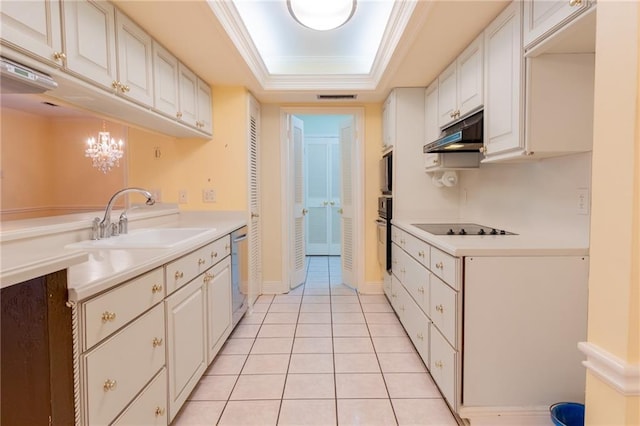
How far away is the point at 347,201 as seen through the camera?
407cm

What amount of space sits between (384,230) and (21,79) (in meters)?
2.88

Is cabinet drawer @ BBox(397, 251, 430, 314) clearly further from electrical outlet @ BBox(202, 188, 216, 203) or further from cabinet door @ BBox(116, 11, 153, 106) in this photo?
cabinet door @ BBox(116, 11, 153, 106)

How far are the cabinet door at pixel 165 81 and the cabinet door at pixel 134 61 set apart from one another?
0.06m

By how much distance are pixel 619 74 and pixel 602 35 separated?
0.38 feet

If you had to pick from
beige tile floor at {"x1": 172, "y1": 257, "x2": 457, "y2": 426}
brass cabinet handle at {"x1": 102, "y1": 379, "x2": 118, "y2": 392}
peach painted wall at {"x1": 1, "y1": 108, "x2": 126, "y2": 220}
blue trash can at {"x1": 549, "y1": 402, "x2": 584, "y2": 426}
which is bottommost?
beige tile floor at {"x1": 172, "y1": 257, "x2": 457, "y2": 426}

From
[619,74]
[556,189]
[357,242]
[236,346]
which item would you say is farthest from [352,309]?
[619,74]

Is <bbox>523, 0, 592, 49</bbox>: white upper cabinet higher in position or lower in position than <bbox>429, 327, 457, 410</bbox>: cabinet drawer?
higher

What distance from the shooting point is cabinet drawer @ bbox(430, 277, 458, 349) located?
1.68 meters

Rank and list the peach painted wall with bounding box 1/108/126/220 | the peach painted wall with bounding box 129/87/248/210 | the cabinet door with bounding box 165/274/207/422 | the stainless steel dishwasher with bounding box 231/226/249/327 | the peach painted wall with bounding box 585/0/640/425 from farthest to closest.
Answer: the peach painted wall with bounding box 129/87/248/210 → the stainless steel dishwasher with bounding box 231/226/249/327 → the peach painted wall with bounding box 1/108/126/220 → the cabinet door with bounding box 165/274/207/422 → the peach painted wall with bounding box 585/0/640/425

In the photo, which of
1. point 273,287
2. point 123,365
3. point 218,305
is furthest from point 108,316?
point 273,287

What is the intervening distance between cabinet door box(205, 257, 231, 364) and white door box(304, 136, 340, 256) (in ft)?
11.9

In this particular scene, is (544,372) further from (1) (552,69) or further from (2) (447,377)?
Result: (1) (552,69)

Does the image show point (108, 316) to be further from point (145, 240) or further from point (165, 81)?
point (165, 81)

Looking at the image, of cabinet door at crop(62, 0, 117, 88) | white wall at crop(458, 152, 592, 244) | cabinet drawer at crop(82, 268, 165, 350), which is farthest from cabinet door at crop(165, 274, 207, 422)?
white wall at crop(458, 152, 592, 244)
